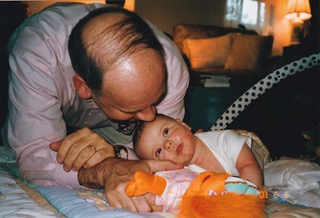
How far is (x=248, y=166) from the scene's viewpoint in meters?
1.08

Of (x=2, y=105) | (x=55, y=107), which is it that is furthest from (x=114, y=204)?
(x=2, y=105)

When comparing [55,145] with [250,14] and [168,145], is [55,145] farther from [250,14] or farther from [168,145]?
[250,14]

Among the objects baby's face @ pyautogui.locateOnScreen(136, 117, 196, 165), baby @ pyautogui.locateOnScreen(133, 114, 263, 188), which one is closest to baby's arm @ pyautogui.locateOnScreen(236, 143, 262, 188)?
baby @ pyautogui.locateOnScreen(133, 114, 263, 188)

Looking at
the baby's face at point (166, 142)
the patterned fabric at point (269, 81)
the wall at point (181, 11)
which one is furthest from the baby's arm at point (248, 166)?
the wall at point (181, 11)

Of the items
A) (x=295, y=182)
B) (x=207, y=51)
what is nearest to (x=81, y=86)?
(x=295, y=182)

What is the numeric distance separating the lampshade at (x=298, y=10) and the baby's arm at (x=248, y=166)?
3.73 meters

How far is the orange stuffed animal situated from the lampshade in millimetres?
4078

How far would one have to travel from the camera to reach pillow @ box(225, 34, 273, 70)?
3867 millimetres

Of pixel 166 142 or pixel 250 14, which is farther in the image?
pixel 250 14

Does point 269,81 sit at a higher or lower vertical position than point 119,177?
higher

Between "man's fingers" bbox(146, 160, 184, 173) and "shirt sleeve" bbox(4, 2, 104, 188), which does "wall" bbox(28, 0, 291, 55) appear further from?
"man's fingers" bbox(146, 160, 184, 173)

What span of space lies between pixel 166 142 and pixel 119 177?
30 cm

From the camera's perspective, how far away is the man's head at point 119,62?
3.07 feet

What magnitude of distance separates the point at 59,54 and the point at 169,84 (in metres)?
0.46
